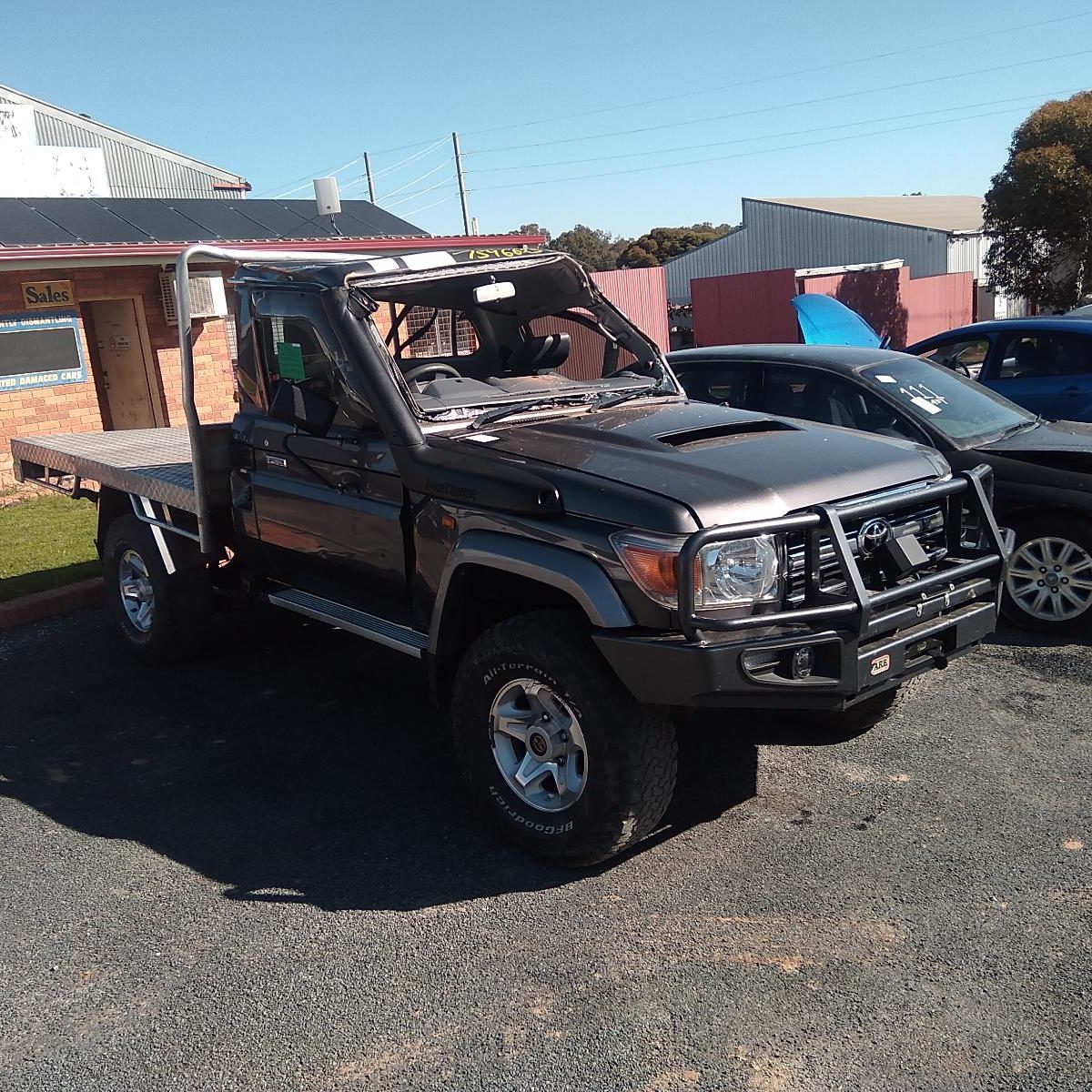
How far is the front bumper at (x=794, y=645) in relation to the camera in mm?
3523

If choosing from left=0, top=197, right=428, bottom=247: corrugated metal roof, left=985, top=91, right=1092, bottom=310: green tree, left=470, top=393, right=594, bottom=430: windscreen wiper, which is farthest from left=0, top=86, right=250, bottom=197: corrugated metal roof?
left=470, top=393, right=594, bottom=430: windscreen wiper

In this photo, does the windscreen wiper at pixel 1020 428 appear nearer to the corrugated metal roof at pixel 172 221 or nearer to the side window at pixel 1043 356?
the side window at pixel 1043 356

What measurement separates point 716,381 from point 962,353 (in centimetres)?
341

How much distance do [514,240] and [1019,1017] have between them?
1587 centimetres

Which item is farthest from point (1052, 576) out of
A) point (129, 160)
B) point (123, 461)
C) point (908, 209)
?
point (908, 209)

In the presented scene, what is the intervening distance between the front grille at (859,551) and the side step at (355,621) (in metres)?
1.54

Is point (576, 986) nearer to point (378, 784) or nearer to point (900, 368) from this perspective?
point (378, 784)

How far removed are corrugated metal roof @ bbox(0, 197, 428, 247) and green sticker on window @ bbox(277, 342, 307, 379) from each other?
840 cm

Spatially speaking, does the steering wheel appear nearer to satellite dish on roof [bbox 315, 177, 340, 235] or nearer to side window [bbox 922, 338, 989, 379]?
side window [bbox 922, 338, 989, 379]

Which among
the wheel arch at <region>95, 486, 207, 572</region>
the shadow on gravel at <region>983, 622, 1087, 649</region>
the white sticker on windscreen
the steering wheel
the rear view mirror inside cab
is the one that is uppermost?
the rear view mirror inside cab

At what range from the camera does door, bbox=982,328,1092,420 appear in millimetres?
8914

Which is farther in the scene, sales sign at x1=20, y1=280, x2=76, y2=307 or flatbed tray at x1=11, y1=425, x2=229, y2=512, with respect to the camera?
sales sign at x1=20, y1=280, x2=76, y2=307

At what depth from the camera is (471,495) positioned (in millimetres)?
4125

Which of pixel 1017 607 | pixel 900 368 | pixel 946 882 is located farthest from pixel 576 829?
pixel 900 368
